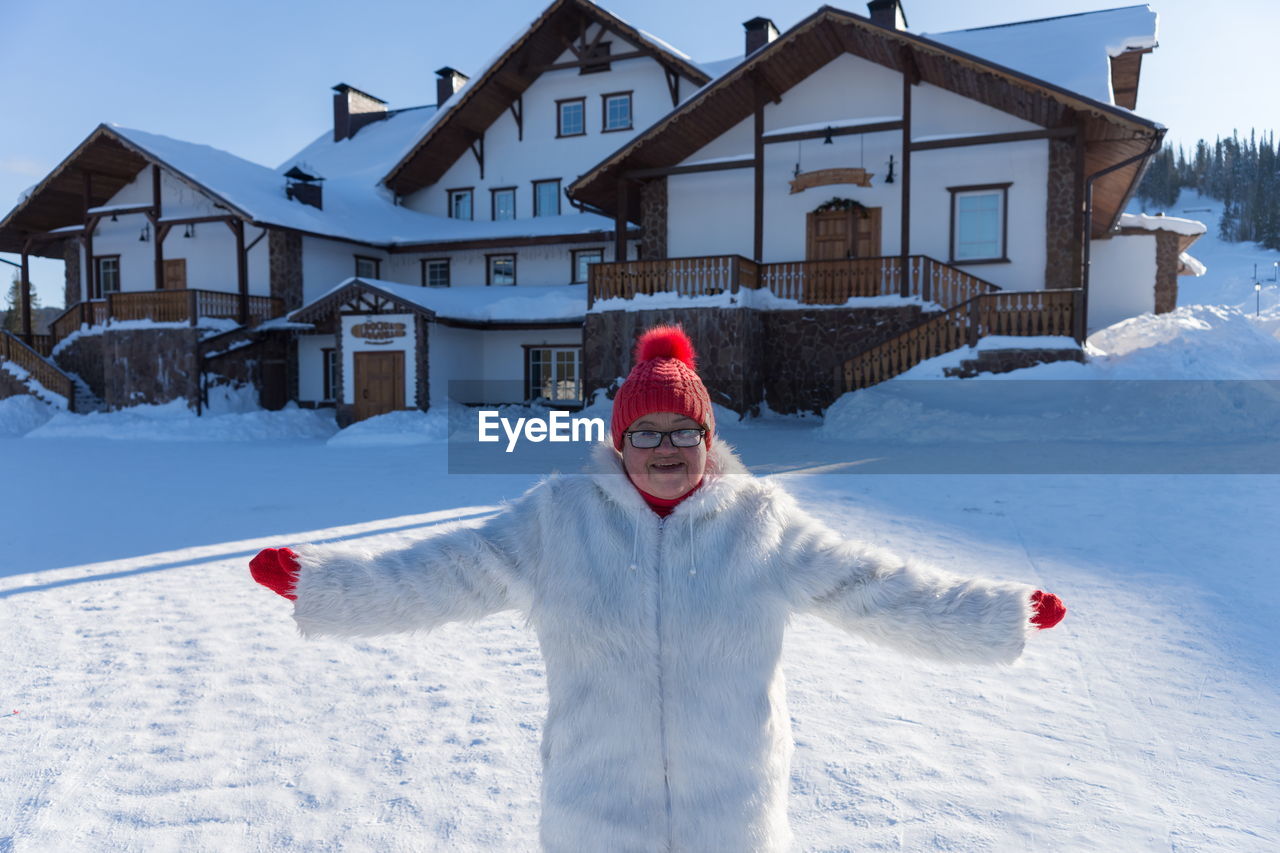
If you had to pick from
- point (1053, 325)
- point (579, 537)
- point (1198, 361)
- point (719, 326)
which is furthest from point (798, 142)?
point (579, 537)

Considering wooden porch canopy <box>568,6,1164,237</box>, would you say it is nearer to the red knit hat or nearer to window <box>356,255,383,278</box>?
window <box>356,255,383,278</box>

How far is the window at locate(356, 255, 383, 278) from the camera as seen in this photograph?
2414 cm

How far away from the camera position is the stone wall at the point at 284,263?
22.0m

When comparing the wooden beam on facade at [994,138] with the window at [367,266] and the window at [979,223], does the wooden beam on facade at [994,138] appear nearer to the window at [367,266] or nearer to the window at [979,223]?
the window at [979,223]

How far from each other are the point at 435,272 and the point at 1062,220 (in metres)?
16.3

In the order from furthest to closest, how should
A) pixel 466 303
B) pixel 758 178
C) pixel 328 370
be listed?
pixel 328 370 < pixel 466 303 < pixel 758 178

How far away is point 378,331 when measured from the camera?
1948 cm

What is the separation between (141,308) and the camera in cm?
2097

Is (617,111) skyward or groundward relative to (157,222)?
skyward

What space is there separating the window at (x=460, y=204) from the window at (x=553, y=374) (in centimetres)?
576

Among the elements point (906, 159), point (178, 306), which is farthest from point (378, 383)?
point (906, 159)

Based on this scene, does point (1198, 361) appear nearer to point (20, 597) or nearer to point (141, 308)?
point (20, 597)

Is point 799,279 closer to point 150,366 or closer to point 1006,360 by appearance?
point 1006,360

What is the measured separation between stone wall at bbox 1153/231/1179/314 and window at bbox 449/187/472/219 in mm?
18300
